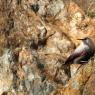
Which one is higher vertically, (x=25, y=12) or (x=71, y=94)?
(x=25, y=12)

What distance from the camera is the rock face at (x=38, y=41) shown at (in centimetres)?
1597

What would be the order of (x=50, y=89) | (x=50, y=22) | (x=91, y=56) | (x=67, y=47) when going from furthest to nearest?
1. (x=50, y=22)
2. (x=67, y=47)
3. (x=50, y=89)
4. (x=91, y=56)

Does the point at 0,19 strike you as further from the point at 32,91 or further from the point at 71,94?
the point at 71,94

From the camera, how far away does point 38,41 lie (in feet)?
56.4

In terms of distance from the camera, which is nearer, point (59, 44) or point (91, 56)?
point (91, 56)

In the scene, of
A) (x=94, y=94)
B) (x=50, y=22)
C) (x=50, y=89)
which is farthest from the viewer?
(x=50, y=22)

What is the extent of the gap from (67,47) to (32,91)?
2.25 metres

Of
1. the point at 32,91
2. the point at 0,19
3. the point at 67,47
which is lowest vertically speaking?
the point at 32,91

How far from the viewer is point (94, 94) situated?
1241 cm

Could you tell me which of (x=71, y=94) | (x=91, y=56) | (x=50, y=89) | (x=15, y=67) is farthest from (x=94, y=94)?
(x=15, y=67)

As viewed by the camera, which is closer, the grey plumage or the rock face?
the grey plumage

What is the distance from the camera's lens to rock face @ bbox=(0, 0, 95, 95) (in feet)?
52.4

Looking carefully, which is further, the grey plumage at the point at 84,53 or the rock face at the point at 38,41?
the rock face at the point at 38,41

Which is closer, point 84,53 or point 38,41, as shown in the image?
point 84,53
